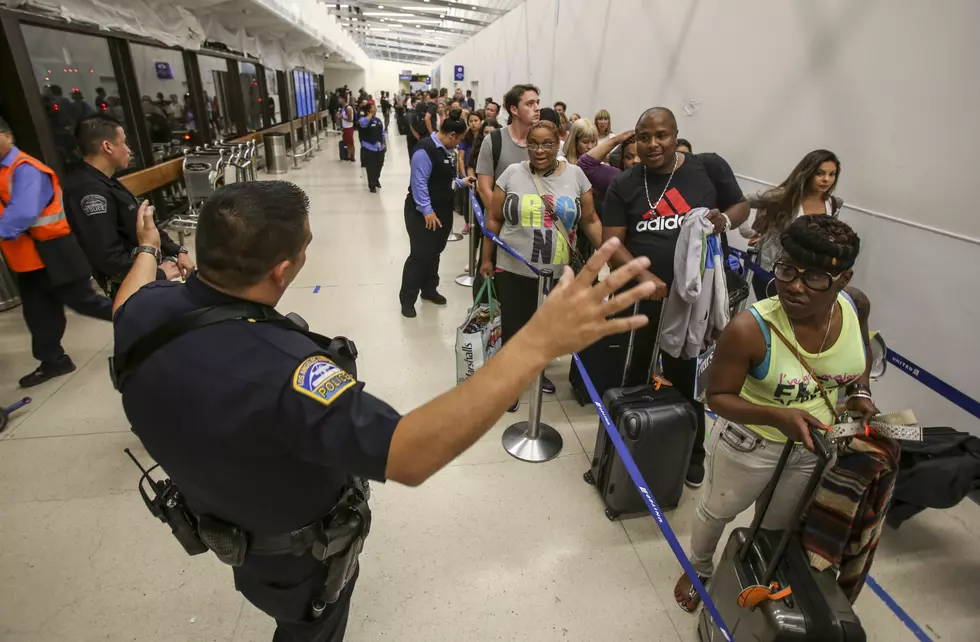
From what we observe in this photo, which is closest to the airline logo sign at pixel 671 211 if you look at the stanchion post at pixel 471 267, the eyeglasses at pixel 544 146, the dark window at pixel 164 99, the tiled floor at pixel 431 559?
the eyeglasses at pixel 544 146

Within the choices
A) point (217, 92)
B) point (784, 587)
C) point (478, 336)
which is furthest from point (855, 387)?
point (217, 92)

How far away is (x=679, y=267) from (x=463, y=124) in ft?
8.14

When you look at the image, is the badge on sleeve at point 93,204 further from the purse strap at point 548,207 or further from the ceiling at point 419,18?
the ceiling at point 419,18

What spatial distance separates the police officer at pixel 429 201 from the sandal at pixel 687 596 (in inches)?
122

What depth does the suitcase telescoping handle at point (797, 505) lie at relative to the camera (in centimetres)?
124

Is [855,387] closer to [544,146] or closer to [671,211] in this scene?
[671,211]

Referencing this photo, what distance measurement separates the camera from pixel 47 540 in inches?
87.0

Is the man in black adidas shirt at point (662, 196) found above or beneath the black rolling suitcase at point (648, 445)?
above

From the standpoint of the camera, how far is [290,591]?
126 cm

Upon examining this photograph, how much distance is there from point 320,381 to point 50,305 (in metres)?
3.51

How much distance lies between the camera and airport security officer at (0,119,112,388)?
2.78 m

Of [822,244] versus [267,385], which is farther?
[822,244]

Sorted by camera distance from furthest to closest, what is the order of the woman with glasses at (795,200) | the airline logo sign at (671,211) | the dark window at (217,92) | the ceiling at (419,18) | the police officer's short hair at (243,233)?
the ceiling at (419,18)
the dark window at (217,92)
the woman with glasses at (795,200)
the airline logo sign at (671,211)
the police officer's short hair at (243,233)

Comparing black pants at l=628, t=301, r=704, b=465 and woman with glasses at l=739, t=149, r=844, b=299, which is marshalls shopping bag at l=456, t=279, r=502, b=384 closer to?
black pants at l=628, t=301, r=704, b=465
